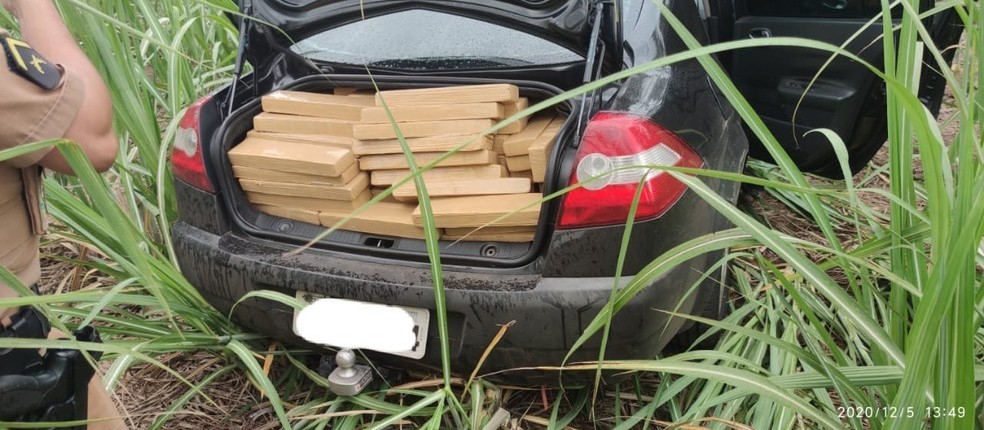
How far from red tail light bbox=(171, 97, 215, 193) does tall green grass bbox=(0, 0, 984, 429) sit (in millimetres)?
99

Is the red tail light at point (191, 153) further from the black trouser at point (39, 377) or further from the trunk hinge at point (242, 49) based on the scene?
the black trouser at point (39, 377)

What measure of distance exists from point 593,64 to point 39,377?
51.3 inches

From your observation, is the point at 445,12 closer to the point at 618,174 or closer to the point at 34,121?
the point at 618,174

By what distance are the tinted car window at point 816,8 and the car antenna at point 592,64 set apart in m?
1.13

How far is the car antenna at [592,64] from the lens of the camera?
1.74 metres

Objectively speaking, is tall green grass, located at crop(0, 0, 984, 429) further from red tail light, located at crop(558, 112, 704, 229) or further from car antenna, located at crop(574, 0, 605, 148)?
car antenna, located at crop(574, 0, 605, 148)

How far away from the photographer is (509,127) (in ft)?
6.40

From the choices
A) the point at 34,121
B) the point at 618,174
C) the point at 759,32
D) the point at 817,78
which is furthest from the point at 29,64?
the point at 817,78

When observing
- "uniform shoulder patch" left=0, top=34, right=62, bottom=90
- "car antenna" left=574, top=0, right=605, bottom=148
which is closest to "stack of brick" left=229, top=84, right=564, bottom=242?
"car antenna" left=574, top=0, right=605, bottom=148

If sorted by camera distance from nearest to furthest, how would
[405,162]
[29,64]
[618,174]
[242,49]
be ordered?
1. [29,64]
2. [618,174]
3. [405,162]
4. [242,49]

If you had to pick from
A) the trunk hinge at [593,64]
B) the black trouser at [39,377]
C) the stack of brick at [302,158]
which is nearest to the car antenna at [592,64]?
the trunk hinge at [593,64]

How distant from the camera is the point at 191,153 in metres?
2.06

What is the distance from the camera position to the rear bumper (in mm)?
1642

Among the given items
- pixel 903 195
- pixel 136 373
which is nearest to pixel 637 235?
pixel 903 195
